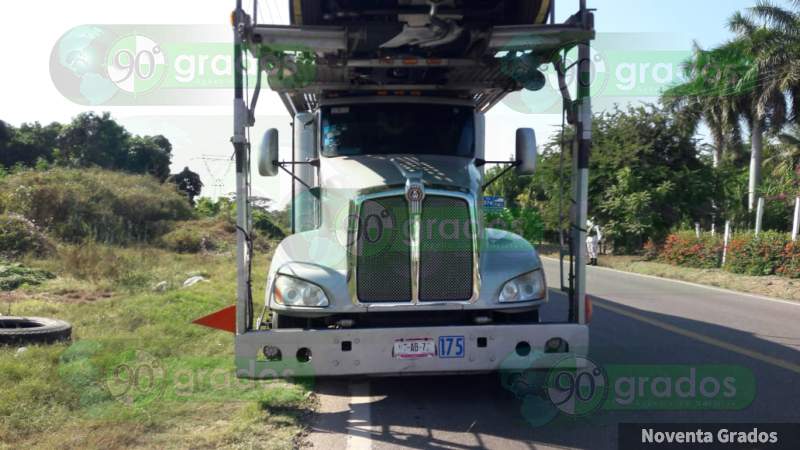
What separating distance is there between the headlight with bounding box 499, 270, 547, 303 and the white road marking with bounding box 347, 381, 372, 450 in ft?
4.95

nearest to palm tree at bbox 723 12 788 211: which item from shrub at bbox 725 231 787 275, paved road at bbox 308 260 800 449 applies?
shrub at bbox 725 231 787 275

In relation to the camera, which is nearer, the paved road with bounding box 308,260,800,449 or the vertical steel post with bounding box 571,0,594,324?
the paved road with bounding box 308,260,800,449

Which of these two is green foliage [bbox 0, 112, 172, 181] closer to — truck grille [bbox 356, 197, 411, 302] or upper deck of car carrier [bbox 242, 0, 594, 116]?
upper deck of car carrier [bbox 242, 0, 594, 116]

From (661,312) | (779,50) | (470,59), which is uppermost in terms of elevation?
(779,50)

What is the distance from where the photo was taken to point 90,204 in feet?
74.0

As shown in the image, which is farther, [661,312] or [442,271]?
[661,312]

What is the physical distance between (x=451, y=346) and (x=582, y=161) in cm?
187

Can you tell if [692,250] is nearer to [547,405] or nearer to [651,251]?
[651,251]

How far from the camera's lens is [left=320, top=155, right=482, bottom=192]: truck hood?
5.87 metres

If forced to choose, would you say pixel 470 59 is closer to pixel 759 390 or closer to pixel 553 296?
pixel 759 390

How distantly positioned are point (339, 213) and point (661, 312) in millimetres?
7219

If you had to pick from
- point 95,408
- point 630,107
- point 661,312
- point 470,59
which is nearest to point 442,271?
point 470,59

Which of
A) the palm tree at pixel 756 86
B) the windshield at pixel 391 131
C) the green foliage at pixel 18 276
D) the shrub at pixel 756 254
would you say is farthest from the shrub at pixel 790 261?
the green foliage at pixel 18 276

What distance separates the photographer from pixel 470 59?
594cm
